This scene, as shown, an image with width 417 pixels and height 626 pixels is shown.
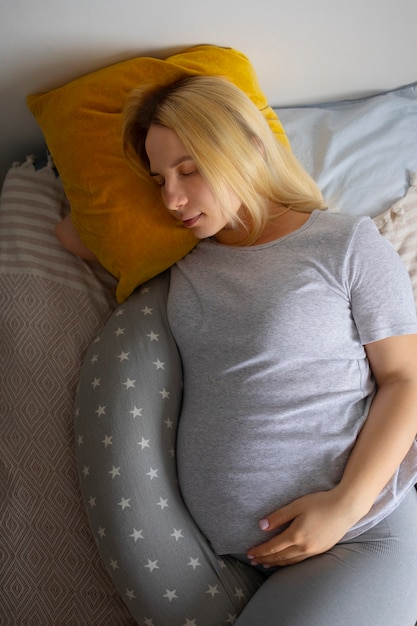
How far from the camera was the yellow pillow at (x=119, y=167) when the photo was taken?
138 cm

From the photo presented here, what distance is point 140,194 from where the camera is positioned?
54.8 inches

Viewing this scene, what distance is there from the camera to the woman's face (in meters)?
1.24

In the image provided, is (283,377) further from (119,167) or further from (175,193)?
(119,167)

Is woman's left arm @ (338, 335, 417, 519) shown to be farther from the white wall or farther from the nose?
the white wall

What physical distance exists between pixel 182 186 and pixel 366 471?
603 mm

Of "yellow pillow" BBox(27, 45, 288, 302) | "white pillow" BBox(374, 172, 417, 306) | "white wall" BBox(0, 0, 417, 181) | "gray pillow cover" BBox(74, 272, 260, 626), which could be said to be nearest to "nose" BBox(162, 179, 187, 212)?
"yellow pillow" BBox(27, 45, 288, 302)

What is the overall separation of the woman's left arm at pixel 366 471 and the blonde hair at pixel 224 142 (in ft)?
1.14

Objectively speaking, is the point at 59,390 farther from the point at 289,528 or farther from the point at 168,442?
the point at 289,528

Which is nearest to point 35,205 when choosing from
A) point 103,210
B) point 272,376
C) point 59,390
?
point 103,210

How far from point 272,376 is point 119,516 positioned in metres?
0.37

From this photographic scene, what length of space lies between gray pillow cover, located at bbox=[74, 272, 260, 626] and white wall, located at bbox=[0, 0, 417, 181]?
58 cm

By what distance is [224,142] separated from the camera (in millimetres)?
1222

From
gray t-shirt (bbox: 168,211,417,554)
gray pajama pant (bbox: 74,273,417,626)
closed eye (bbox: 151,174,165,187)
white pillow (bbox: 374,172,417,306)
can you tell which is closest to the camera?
gray pajama pant (bbox: 74,273,417,626)

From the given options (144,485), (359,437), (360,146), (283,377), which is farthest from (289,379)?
(360,146)
